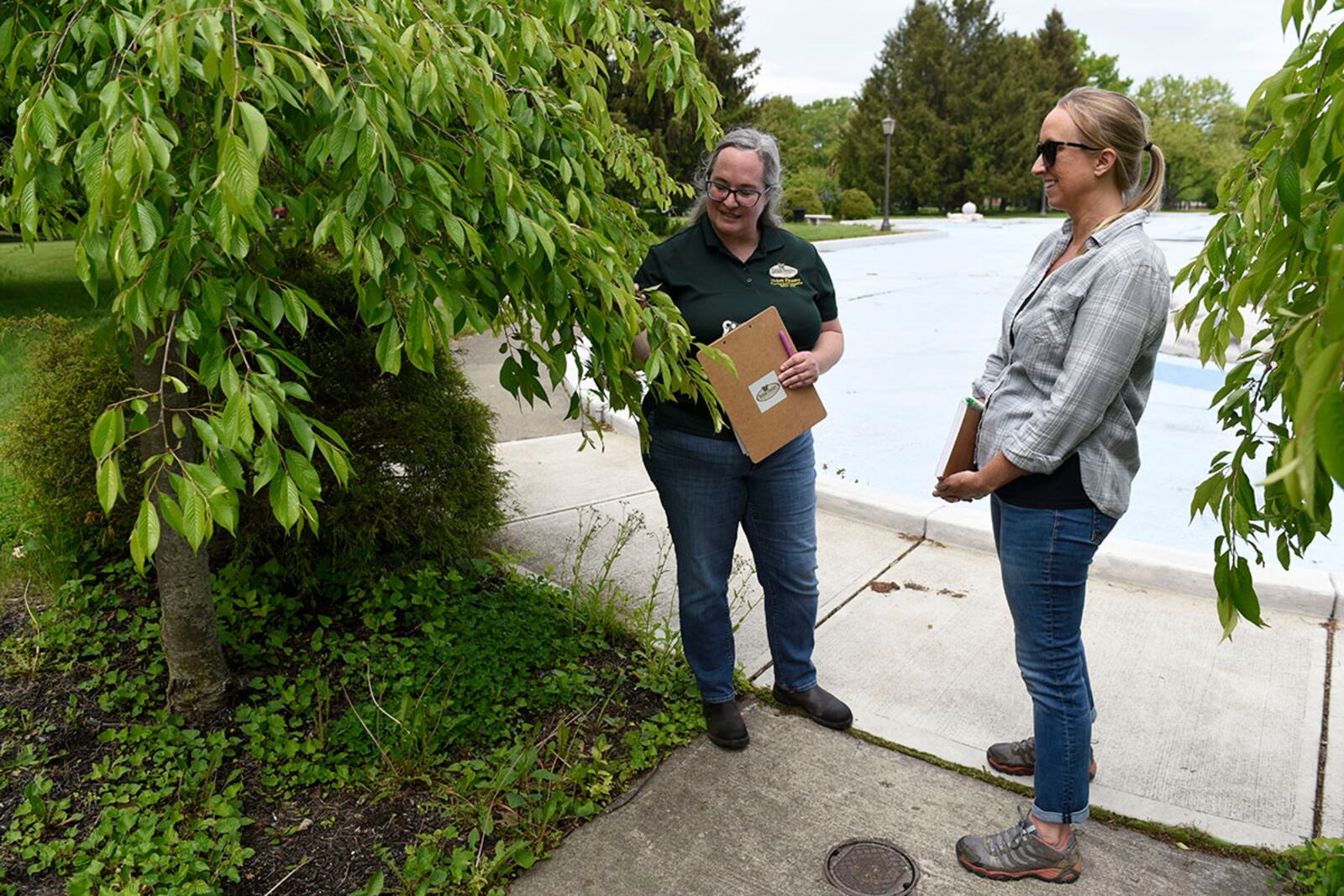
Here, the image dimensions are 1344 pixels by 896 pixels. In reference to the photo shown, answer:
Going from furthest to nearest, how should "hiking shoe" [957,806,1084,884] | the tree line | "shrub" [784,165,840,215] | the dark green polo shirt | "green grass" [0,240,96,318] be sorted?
the tree line → "shrub" [784,165,840,215] → "green grass" [0,240,96,318] → the dark green polo shirt → "hiking shoe" [957,806,1084,884]

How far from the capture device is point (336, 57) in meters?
1.99

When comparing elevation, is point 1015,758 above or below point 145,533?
below

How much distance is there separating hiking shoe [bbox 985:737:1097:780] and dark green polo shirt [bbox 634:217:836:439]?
1.31 metres

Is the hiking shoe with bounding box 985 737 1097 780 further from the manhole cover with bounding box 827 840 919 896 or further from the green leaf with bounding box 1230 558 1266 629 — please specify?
the green leaf with bounding box 1230 558 1266 629

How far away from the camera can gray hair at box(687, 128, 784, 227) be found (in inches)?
120

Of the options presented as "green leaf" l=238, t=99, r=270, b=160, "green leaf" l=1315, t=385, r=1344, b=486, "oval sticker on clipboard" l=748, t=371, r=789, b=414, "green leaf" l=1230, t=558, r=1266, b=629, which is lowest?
"green leaf" l=1230, t=558, r=1266, b=629

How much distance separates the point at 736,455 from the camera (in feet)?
10.4

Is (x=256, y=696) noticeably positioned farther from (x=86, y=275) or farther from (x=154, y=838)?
(x=86, y=275)

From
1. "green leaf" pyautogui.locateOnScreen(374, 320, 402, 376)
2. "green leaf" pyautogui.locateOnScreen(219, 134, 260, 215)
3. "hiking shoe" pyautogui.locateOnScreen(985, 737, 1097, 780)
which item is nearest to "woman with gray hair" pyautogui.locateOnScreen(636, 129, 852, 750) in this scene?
"hiking shoe" pyautogui.locateOnScreen(985, 737, 1097, 780)

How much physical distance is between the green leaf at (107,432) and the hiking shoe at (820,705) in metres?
2.42

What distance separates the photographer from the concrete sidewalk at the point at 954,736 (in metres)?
2.70

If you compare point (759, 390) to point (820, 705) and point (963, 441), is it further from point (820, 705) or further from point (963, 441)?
point (820, 705)

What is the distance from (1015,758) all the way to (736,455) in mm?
1298

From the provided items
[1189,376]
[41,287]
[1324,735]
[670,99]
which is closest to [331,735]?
[1324,735]
